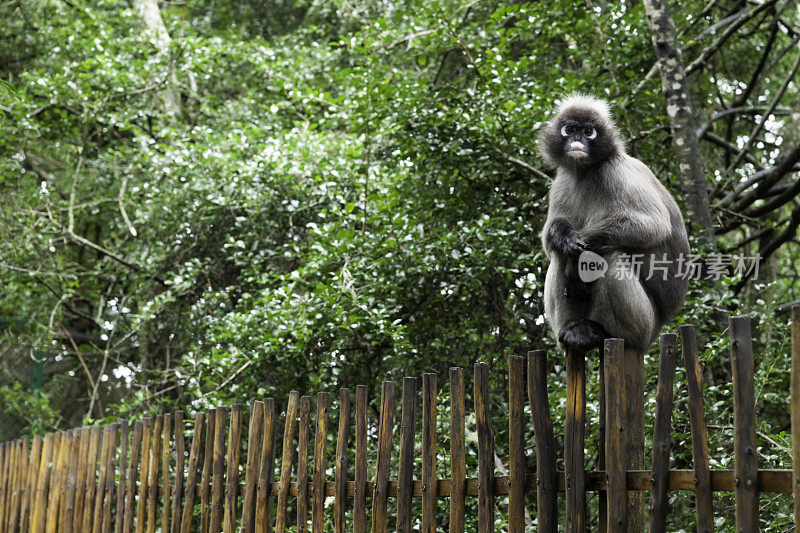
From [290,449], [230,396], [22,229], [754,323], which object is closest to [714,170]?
[754,323]

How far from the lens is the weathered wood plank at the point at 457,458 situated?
8.98 feet

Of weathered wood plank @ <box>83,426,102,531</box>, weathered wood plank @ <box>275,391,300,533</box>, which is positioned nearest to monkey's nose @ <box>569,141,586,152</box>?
weathered wood plank @ <box>275,391,300,533</box>

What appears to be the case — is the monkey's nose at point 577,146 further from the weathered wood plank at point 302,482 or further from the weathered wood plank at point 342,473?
the weathered wood plank at point 302,482

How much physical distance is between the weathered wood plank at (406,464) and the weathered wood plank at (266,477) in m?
0.88

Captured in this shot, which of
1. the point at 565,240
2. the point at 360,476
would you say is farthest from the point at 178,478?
the point at 565,240

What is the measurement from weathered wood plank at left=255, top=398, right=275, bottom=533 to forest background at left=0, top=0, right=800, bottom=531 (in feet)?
4.50

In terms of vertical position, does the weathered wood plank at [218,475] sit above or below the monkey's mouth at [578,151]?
below

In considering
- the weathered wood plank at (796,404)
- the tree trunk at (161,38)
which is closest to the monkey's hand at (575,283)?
the weathered wood plank at (796,404)

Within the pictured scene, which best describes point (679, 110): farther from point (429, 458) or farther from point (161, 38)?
point (161, 38)

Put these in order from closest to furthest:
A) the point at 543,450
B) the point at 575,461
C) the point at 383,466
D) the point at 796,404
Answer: the point at 796,404 < the point at 575,461 < the point at 543,450 < the point at 383,466

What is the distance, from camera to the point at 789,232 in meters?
6.23

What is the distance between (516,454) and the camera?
2.60 m

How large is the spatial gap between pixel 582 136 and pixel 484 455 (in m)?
1.57

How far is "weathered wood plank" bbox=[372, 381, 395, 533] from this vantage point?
3.02m
